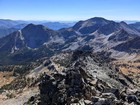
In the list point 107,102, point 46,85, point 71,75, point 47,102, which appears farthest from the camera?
point 46,85

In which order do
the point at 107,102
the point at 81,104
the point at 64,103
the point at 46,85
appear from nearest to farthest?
the point at 107,102 < the point at 81,104 < the point at 64,103 < the point at 46,85

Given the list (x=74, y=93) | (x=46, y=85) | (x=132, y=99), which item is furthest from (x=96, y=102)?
(x=46, y=85)

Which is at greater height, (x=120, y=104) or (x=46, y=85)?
(x=120, y=104)

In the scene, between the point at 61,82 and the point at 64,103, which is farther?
the point at 61,82

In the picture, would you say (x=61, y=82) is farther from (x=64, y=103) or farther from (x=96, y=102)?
(x=96, y=102)

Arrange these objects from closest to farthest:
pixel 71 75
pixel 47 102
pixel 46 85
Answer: pixel 47 102 < pixel 71 75 < pixel 46 85

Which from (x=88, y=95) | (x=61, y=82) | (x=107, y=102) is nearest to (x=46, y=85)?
(x=61, y=82)

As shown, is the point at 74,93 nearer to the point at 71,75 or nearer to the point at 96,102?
the point at 71,75

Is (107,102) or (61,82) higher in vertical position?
(107,102)

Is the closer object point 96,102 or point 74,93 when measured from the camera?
point 96,102
